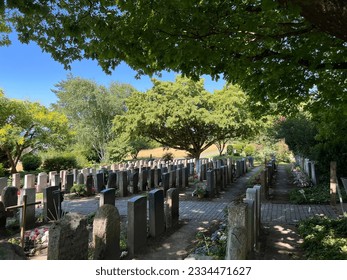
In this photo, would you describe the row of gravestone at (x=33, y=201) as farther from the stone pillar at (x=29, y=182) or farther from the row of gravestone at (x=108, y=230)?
the stone pillar at (x=29, y=182)

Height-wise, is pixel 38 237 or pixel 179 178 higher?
pixel 179 178

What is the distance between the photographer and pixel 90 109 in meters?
36.6

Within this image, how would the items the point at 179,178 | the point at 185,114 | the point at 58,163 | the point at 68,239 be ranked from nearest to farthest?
the point at 68,239
the point at 179,178
the point at 185,114
the point at 58,163

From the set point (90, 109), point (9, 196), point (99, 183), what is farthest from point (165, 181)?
point (90, 109)

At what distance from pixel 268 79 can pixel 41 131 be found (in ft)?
58.3

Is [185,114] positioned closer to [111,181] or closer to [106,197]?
[111,181]

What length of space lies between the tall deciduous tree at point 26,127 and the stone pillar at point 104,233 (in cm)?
1661

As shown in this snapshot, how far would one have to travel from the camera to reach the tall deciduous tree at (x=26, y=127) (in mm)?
19109

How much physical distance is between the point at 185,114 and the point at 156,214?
15604 mm

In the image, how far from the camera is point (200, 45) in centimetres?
547

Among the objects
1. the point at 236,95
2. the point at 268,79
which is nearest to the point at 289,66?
the point at 268,79

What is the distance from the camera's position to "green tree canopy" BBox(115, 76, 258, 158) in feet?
71.9

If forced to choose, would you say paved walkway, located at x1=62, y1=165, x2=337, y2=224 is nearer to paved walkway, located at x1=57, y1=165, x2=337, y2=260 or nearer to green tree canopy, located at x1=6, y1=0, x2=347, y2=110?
paved walkway, located at x1=57, y1=165, x2=337, y2=260
